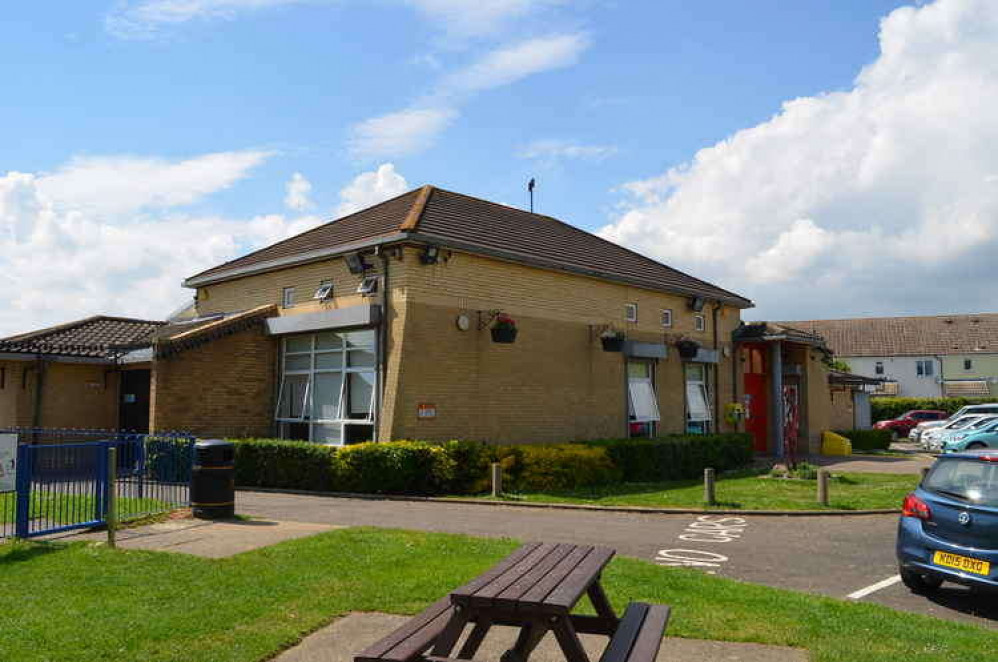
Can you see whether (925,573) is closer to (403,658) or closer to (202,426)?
(403,658)

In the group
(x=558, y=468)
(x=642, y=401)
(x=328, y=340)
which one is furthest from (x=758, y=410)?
(x=328, y=340)

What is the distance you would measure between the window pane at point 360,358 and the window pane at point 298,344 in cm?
153

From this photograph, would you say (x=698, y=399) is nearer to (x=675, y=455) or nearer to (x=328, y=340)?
(x=675, y=455)

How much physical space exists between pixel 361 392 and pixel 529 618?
13.8m

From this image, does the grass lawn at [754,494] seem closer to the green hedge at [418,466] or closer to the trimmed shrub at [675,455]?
Answer: the green hedge at [418,466]

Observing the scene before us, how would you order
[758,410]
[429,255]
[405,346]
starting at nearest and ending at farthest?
[405,346] → [429,255] → [758,410]

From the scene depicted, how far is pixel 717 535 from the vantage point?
11.4 meters

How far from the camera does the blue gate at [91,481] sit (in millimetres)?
9695

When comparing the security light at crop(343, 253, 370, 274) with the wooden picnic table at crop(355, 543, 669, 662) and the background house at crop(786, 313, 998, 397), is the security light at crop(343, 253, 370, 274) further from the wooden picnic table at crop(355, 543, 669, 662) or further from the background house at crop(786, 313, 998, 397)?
the background house at crop(786, 313, 998, 397)

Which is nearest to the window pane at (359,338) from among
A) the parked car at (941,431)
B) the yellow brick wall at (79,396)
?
the yellow brick wall at (79,396)

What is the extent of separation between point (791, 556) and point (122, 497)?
10.2m

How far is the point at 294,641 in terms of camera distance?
235 inches

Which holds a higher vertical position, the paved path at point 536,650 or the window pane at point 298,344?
the window pane at point 298,344

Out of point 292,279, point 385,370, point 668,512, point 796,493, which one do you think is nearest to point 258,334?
point 292,279
